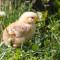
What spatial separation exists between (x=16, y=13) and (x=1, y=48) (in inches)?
39.4

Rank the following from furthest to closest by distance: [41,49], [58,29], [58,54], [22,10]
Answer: [22,10]
[58,29]
[41,49]
[58,54]

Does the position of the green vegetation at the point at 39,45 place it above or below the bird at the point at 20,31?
below

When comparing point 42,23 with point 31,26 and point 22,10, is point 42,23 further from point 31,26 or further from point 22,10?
point 31,26

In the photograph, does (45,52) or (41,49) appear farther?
(41,49)

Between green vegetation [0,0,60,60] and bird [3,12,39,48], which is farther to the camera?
bird [3,12,39,48]

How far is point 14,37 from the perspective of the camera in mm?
2396

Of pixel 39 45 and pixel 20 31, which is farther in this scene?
pixel 39 45

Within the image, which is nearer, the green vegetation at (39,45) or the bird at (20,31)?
the green vegetation at (39,45)

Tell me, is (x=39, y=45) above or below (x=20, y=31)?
below

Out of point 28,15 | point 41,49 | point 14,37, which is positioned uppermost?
point 28,15

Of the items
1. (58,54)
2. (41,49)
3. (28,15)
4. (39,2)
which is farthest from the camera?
(39,2)

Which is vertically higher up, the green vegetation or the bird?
the bird

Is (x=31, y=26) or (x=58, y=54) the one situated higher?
(x=31, y=26)

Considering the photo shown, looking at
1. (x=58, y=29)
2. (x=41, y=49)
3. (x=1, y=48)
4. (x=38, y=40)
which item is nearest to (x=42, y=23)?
(x=58, y=29)
